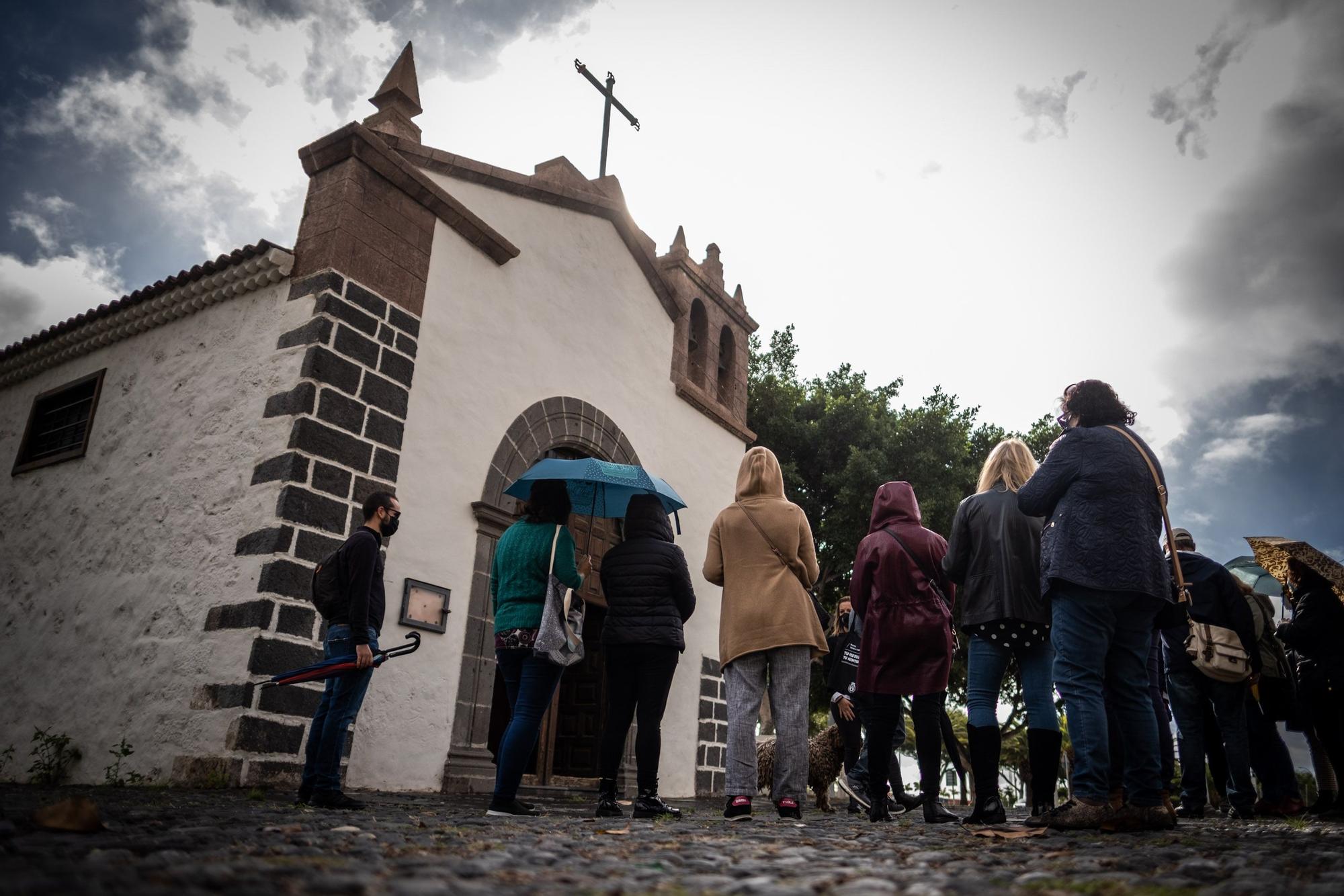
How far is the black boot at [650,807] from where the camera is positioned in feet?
16.1

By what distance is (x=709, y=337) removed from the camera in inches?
467

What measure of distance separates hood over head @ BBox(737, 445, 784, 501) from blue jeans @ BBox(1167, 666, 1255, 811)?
→ 3.17 metres

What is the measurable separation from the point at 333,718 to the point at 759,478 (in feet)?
8.25

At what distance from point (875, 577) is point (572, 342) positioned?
5069mm

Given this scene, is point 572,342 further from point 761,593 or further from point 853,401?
point 853,401

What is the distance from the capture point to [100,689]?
6516 millimetres

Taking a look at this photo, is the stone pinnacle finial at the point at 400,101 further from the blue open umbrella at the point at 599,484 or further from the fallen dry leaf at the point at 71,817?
the fallen dry leaf at the point at 71,817

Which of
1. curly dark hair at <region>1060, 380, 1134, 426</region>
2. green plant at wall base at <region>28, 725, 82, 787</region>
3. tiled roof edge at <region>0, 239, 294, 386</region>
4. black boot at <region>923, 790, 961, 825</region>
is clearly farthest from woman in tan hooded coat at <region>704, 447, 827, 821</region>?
green plant at wall base at <region>28, 725, 82, 787</region>

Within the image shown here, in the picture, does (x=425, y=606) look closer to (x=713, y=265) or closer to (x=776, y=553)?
(x=776, y=553)

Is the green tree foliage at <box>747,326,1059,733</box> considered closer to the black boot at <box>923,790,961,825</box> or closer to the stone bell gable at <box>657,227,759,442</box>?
the stone bell gable at <box>657,227,759,442</box>

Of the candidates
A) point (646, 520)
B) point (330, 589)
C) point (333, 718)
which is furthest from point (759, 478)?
point (333, 718)

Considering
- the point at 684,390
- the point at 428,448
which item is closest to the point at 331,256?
the point at 428,448

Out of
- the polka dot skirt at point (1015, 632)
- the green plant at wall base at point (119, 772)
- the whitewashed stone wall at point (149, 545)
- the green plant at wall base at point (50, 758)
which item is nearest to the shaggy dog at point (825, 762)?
the polka dot skirt at point (1015, 632)

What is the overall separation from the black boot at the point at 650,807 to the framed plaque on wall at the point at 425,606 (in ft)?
8.32
